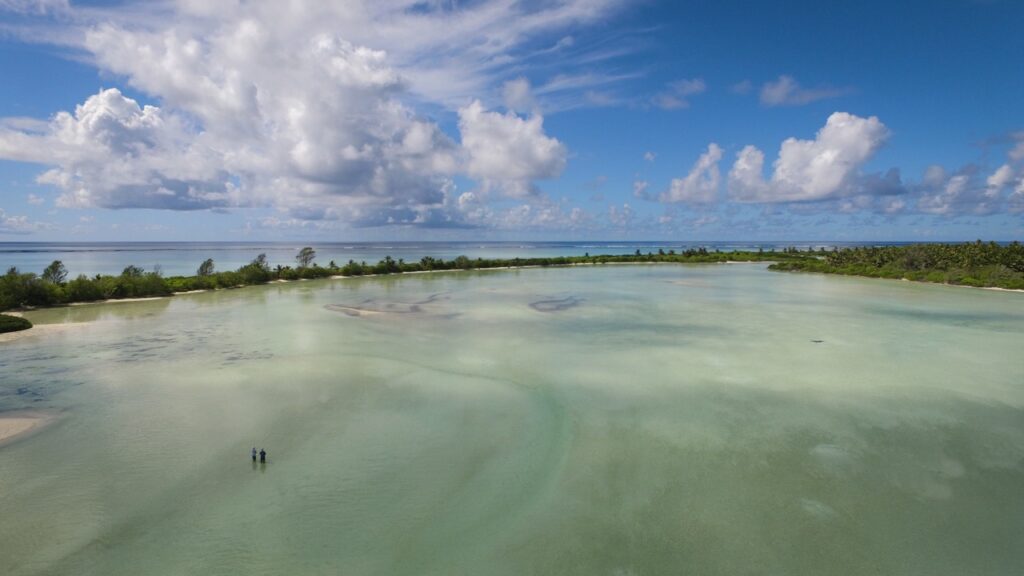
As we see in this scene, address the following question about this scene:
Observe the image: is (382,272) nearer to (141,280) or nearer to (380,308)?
(141,280)

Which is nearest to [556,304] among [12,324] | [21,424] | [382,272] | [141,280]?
[21,424]

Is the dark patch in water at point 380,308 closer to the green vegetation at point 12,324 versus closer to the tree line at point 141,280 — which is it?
the green vegetation at point 12,324

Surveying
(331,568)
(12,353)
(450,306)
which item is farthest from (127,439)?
(450,306)

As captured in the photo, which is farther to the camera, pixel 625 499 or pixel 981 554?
pixel 625 499

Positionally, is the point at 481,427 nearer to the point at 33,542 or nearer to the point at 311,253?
the point at 33,542

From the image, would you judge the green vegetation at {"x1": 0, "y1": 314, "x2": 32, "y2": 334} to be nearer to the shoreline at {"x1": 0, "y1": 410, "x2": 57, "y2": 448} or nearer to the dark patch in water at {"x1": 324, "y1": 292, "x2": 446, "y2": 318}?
the shoreline at {"x1": 0, "y1": 410, "x2": 57, "y2": 448}

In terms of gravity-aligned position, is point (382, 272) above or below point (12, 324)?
above
